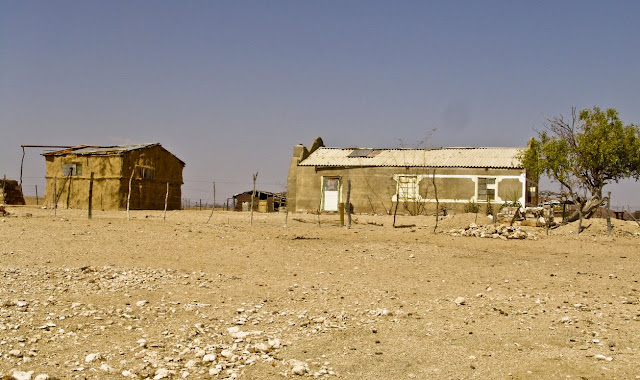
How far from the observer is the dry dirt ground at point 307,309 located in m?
6.38

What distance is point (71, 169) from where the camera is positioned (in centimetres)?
3331

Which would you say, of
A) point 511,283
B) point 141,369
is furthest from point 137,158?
point 141,369

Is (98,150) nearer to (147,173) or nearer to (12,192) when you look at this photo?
(147,173)

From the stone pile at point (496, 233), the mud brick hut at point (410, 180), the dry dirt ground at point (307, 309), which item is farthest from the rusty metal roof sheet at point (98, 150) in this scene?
the stone pile at point (496, 233)

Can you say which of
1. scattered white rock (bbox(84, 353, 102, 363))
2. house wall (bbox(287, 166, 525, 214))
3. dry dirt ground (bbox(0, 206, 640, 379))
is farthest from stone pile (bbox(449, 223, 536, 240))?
scattered white rock (bbox(84, 353, 102, 363))

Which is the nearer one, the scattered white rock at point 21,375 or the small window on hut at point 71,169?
the scattered white rock at point 21,375

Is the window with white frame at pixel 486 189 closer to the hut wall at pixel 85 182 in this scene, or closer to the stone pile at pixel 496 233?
the stone pile at pixel 496 233

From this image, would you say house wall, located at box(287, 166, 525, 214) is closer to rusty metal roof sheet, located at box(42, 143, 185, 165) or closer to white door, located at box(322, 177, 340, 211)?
white door, located at box(322, 177, 340, 211)

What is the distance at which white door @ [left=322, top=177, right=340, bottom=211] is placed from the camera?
32.8 metres

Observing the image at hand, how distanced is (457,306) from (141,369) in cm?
A: 493

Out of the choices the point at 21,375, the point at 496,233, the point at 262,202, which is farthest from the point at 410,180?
the point at 21,375

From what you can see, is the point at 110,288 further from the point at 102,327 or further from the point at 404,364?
the point at 404,364

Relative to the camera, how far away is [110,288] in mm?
9391

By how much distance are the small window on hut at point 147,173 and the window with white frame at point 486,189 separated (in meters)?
18.3
